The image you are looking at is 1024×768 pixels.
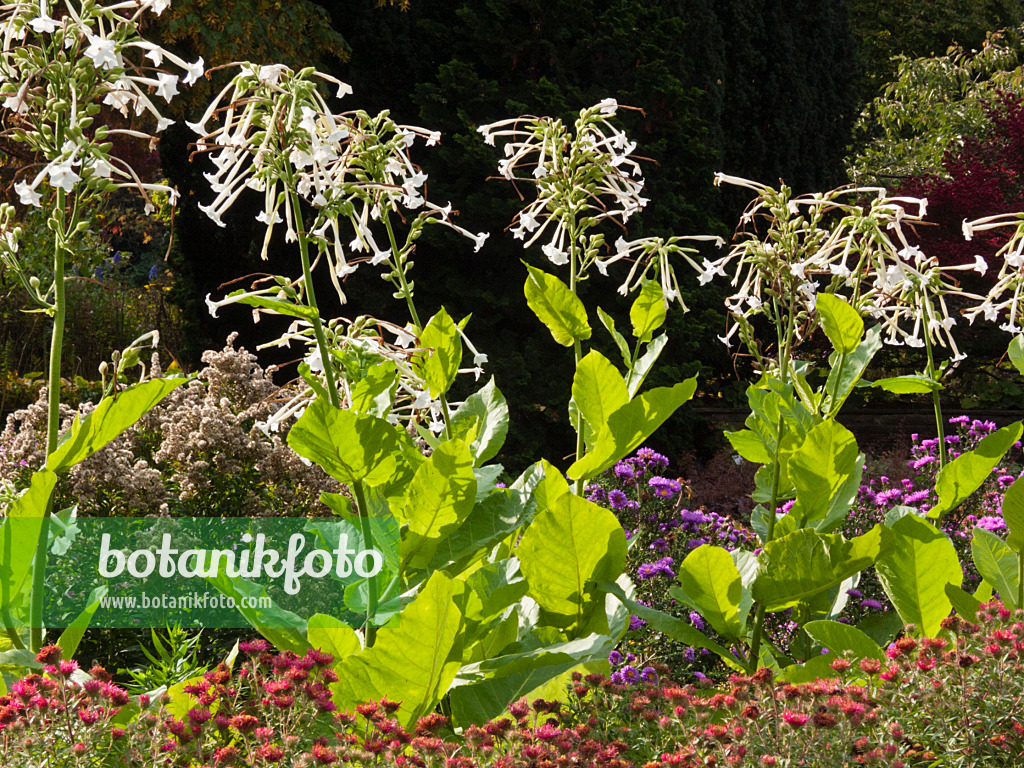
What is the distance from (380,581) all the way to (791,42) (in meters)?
7.61

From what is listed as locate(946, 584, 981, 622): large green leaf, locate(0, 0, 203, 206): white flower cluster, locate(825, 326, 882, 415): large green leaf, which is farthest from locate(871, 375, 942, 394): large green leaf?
locate(0, 0, 203, 206): white flower cluster

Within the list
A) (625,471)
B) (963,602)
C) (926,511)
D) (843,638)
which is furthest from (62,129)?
(926,511)

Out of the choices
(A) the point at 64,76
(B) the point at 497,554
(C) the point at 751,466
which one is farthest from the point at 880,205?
(C) the point at 751,466

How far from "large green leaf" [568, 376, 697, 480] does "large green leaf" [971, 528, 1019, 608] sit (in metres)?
0.77

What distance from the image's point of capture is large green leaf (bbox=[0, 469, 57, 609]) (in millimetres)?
1844

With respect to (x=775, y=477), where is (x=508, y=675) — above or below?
below

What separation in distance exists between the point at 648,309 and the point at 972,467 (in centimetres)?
86

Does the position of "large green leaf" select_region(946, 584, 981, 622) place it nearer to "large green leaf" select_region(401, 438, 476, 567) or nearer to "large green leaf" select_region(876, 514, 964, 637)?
"large green leaf" select_region(876, 514, 964, 637)

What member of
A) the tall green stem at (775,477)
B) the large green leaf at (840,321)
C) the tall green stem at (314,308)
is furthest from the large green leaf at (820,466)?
the tall green stem at (314,308)

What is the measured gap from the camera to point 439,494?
76.0 inches

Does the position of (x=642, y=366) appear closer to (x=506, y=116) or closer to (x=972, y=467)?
(x=972, y=467)

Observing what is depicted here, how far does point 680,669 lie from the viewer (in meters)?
2.81

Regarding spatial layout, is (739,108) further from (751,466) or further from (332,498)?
(332,498)

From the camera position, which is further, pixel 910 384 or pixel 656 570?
pixel 656 570
